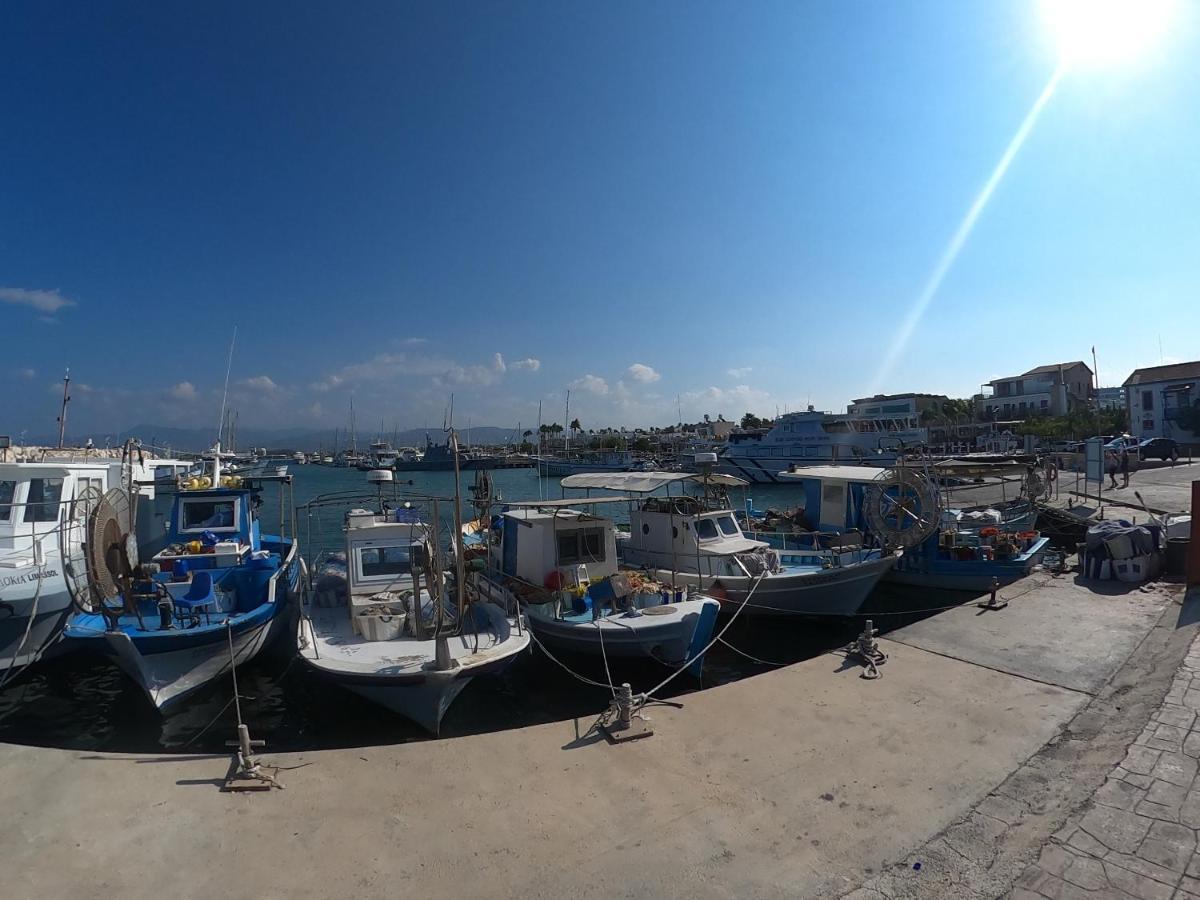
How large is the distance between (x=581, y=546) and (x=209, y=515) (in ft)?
29.1

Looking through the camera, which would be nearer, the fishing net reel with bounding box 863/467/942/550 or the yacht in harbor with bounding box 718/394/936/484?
the fishing net reel with bounding box 863/467/942/550

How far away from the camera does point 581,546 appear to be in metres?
12.9

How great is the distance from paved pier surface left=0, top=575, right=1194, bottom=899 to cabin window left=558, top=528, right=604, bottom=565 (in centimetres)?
499

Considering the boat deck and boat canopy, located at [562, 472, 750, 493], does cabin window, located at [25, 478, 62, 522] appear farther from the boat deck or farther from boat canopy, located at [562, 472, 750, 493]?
boat canopy, located at [562, 472, 750, 493]

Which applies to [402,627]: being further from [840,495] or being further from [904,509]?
[840,495]

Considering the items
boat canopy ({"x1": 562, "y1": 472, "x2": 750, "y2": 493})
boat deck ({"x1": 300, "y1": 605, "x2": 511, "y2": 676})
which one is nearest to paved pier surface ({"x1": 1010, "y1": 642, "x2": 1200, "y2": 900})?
boat deck ({"x1": 300, "y1": 605, "x2": 511, "y2": 676})

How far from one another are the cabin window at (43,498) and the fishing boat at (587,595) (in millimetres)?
9175

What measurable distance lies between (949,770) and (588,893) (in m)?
3.87

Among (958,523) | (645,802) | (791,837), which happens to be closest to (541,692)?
(645,802)

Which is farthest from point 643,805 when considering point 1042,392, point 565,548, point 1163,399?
point 1042,392

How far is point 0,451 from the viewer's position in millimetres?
17938

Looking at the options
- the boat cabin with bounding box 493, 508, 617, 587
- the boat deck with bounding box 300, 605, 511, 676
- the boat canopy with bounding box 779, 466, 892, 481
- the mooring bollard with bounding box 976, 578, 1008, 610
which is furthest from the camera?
the boat canopy with bounding box 779, 466, 892, 481

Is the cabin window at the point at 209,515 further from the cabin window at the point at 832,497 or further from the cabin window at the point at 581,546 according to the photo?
the cabin window at the point at 832,497

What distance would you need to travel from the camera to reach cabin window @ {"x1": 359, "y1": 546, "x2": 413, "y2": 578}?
11.1 m
